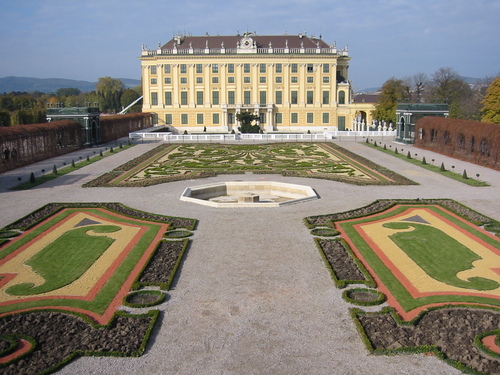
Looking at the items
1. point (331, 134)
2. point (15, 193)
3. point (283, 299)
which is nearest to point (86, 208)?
point (15, 193)

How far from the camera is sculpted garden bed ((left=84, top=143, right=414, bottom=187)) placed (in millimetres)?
36969

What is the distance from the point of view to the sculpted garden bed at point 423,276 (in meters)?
12.9

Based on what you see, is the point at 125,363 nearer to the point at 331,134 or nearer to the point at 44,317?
the point at 44,317

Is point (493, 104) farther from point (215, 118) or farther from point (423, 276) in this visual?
point (423, 276)

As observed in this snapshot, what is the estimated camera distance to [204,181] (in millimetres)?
36094

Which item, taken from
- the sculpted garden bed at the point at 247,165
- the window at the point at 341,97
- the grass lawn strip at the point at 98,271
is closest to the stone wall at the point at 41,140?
the sculpted garden bed at the point at 247,165

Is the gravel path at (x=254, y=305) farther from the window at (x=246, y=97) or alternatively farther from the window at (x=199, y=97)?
the window at (x=246, y=97)

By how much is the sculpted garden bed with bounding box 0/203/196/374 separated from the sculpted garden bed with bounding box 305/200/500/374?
613 centimetres

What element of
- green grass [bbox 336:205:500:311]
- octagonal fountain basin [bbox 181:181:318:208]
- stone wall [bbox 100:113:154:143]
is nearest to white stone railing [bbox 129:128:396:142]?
stone wall [bbox 100:113:154:143]

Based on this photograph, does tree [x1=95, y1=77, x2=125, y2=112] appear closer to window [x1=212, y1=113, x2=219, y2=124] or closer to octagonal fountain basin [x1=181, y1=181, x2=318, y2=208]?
window [x1=212, y1=113, x2=219, y2=124]

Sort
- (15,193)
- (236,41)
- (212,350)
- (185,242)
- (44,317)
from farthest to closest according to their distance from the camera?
(236,41) → (15,193) → (185,242) → (44,317) → (212,350)

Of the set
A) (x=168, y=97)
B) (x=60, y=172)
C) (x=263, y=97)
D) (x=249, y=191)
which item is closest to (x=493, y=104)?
(x=249, y=191)

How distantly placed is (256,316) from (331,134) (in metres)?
58.2

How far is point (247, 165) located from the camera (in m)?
43.6
